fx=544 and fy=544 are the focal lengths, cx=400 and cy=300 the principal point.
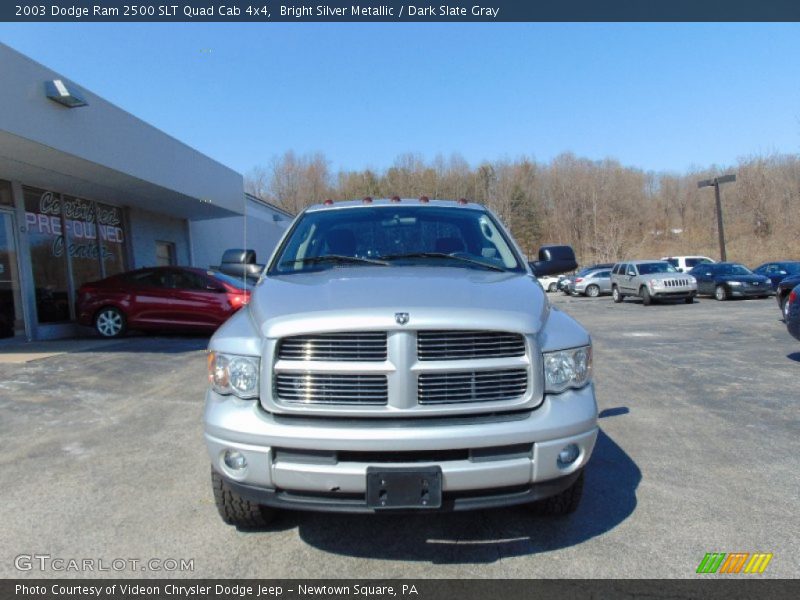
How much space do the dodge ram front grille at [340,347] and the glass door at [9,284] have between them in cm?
1084

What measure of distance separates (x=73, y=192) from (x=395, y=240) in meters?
11.6

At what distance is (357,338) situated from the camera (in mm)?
2535

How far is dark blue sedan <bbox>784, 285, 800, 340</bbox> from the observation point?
7566mm

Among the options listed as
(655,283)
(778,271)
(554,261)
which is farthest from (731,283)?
(554,261)

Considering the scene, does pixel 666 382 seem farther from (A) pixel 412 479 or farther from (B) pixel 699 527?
(A) pixel 412 479

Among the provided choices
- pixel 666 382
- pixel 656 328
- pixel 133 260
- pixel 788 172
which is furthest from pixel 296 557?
pixel 788 172

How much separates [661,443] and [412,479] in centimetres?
295

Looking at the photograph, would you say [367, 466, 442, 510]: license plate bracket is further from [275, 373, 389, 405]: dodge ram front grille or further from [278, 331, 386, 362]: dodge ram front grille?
[278, 331, 386, 362]: dodge ram front grille

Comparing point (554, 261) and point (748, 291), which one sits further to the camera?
point (748, 291)

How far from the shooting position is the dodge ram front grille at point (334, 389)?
2510 millimetres

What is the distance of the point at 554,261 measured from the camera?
429 centimetres

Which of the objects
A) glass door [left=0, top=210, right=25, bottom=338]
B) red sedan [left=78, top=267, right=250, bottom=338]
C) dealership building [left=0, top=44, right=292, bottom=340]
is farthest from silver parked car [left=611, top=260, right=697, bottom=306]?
glass door [left=0, top=210, right=25, bottom=338]

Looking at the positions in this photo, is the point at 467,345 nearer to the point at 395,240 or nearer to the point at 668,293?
the point at 395,240

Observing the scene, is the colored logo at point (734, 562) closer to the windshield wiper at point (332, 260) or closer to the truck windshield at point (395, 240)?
the truck windshield at point (395, 240)
